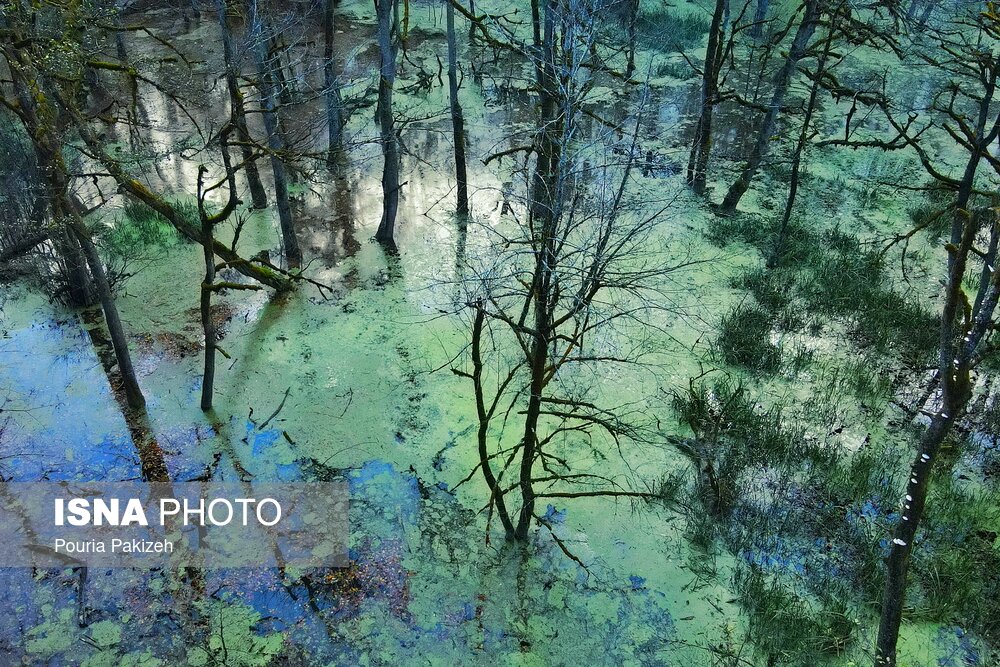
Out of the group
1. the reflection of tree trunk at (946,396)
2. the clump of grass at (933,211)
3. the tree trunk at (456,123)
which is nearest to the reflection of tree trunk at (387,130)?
the tree trunk at (456,123)

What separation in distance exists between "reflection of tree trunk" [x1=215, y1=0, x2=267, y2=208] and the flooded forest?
6 cm

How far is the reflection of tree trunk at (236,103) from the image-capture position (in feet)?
17.7

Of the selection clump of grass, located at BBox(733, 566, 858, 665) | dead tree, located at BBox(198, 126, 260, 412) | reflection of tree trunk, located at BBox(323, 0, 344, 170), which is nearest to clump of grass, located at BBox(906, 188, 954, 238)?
clump of grass, located at BBox(733, 566, 858, 665)

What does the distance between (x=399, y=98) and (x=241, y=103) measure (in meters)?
7.55

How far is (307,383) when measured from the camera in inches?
272

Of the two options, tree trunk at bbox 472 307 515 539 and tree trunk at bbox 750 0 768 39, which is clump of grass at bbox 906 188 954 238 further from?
tree trunk at bbox 472 307 515 539

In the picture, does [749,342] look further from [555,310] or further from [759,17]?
[759,17]

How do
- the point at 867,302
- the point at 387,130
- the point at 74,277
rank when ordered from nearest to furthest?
the point at 74,277, the point at 867,302, the point at 387,130

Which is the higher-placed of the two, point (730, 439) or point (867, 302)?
point (867, 302)

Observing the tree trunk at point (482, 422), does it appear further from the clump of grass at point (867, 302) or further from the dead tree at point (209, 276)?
the clump of grass at point (867, 302)

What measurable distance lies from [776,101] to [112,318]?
291 inches

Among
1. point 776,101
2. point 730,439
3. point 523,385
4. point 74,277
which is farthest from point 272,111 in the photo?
point 776,101

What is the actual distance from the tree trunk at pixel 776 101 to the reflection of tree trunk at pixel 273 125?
5.24m

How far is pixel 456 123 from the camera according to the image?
8.67 metres
